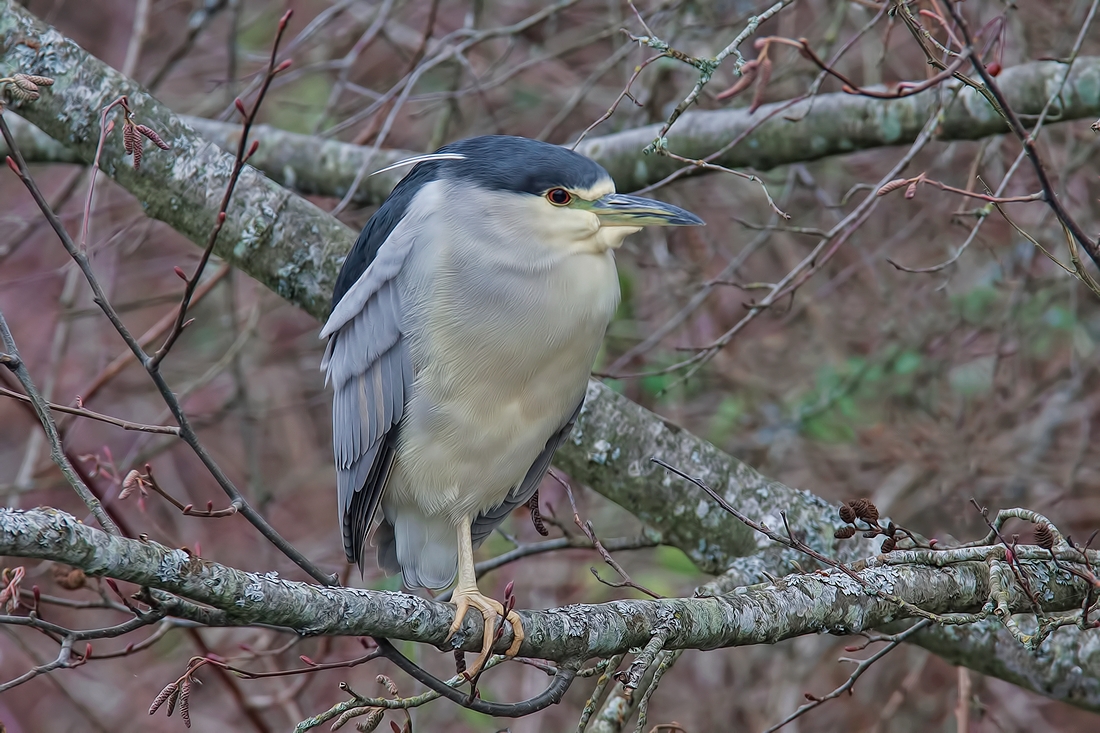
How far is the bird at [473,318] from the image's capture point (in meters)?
2.27

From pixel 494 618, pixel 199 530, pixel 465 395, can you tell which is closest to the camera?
pixel 494 618

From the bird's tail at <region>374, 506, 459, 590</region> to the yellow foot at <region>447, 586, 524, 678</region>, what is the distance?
363mm

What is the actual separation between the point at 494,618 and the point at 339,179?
173 centimetres

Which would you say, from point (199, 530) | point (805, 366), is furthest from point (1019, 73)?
point (199, 530)

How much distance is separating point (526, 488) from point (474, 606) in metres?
0.47

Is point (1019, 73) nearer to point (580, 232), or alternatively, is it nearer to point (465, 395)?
point (580, 232)

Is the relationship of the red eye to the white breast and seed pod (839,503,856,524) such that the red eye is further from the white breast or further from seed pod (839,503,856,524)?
seed pod (839,503,856,524)

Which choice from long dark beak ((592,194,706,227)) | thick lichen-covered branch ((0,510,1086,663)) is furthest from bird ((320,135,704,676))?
thick lichen-covered branch ((0,510,1086,663))

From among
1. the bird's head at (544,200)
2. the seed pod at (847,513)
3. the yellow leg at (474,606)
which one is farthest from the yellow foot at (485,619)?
the bird's head at (544,200)

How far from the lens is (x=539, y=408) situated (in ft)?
7.86

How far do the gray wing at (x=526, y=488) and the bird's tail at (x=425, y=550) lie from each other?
79mm

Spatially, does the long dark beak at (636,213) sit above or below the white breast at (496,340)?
above

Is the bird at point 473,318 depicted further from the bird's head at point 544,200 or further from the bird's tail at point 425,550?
the bird's tail at point 425,550

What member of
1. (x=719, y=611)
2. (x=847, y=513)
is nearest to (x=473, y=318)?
(x=719, y=611)
